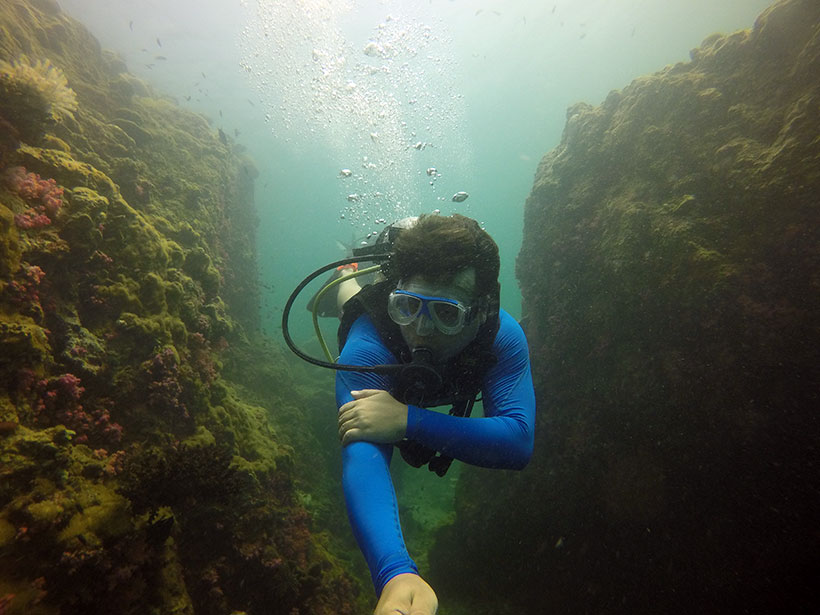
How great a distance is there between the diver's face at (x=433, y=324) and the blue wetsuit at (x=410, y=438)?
1.18 ft

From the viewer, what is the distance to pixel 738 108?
5395mm

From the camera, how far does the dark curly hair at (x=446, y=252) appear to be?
2.75 m

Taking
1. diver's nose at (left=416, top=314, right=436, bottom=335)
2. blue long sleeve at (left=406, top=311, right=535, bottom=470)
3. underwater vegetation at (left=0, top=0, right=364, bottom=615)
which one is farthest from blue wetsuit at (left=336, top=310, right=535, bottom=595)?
underwater vegetation at (left=0, top=0, right=364, bottom=615)

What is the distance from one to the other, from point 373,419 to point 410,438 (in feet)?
1.00

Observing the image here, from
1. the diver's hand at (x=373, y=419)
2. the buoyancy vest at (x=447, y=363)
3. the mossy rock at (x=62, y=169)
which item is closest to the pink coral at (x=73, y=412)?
the mossy rock at (x=62, y=169)

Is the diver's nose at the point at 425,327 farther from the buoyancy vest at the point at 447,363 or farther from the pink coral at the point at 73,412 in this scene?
the pink coral at the point at 73,412

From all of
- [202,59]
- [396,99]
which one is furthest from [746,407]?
[396,99]

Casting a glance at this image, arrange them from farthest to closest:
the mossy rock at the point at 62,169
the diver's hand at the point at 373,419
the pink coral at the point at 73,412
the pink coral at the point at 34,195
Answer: the mossy rock at the point at 62,169 < the pink coral at the point at 34,195 < the pink coral at the point at 73,412 < the diver's hand at the point at 373,419

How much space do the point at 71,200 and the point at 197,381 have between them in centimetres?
243

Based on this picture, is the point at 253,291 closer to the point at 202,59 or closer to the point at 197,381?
the point at 197,381

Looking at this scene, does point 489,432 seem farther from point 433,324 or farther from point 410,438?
point 433,324

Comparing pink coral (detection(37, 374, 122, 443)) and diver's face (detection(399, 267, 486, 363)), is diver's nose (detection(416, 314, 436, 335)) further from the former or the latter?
pink coral (detection(37, 374, 122, 443))

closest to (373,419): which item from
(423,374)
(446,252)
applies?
(423,374)

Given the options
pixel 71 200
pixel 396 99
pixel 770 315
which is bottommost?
pixel 770 315
